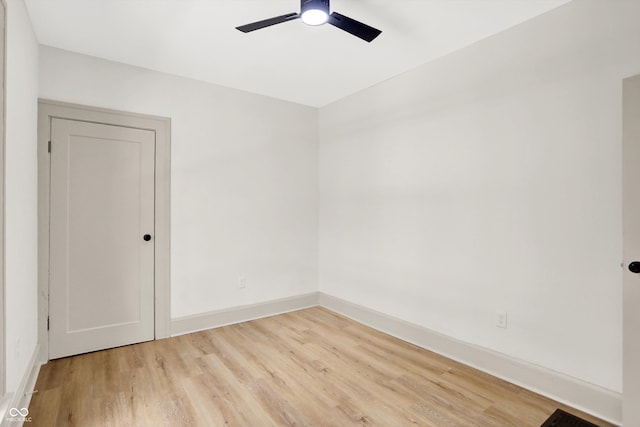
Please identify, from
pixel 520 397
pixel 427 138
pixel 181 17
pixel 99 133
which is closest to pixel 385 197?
pixel 427 138

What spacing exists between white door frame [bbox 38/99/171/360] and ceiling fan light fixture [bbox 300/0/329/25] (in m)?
1.97

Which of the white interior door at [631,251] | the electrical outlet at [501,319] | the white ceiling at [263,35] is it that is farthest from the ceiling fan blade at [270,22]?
the electrical outlet at [501,319]

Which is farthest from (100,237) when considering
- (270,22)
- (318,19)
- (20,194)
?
(318,19)

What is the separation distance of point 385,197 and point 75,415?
2.98m

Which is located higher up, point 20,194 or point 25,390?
point 20,194

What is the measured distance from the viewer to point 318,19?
1968 mm

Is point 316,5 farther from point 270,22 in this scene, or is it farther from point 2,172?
point 2,172

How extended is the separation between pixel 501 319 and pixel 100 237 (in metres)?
3.42

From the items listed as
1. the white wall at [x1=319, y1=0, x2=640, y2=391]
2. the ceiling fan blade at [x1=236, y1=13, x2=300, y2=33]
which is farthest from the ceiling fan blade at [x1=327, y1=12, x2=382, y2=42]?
the white wall at [x1=319, y1=0, x2=640, y2=391]

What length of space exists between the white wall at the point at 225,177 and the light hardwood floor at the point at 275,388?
29.2 inches

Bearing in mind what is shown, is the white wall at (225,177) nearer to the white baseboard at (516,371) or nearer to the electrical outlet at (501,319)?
the white baseboard at (516,371)

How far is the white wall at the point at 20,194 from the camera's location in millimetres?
1805

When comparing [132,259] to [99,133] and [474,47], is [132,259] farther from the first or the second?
[474,47]

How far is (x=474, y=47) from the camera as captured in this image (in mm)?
2678
